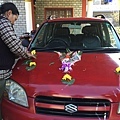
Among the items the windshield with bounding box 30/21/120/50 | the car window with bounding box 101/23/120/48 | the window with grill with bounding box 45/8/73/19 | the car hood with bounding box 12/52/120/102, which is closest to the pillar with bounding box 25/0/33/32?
the window with grill with bounding box 45/8/73/19

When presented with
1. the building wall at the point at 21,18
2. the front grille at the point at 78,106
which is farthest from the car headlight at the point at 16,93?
the building wall at the point at 21,18

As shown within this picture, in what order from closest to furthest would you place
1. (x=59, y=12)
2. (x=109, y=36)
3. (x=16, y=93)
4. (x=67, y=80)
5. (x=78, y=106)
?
(x=78, y=106) < (x=67, y=80) < (x=16, y=93) < (x=109, y=36) < (x=59, y=12)

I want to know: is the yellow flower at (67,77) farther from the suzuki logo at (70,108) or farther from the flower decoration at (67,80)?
the suzuki logo at (70,108)

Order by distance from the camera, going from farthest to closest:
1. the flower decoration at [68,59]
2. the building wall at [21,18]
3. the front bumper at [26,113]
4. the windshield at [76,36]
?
1. the building wall at [21,18]
2. the windshield at [76,36]
3. the flower decoration at [68,59]
4. the front bumper at [26,113]

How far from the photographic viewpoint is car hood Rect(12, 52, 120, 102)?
258cm

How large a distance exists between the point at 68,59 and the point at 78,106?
2.98ft

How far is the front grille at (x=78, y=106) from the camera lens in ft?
8.38

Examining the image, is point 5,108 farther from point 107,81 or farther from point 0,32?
point 107,81

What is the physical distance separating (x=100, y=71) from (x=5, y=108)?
118 centimetres

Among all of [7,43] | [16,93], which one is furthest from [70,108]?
[7,43]

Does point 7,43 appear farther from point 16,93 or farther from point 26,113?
point 26,113

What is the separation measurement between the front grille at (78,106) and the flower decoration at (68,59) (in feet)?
1.56

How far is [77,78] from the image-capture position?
2770mm

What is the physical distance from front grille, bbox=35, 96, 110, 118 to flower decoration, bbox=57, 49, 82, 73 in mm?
475
